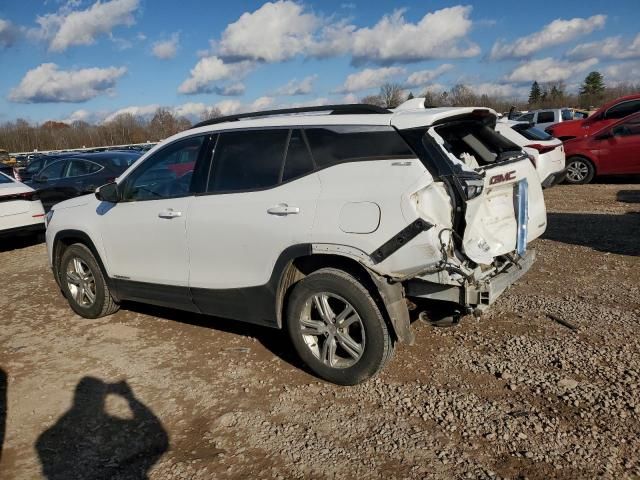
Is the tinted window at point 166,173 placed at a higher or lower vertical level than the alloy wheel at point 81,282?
higher

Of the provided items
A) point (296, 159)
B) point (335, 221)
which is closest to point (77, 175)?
point (296, 159)

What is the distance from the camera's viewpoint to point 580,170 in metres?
12.4

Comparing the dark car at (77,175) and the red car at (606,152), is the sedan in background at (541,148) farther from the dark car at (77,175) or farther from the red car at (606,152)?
the dark car at (77,175)

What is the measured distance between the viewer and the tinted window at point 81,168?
11.0m

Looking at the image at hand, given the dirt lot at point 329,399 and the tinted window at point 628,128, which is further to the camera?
the tinted window at point 628,128

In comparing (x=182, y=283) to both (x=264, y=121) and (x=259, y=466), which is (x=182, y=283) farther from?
(x=259, y=466)

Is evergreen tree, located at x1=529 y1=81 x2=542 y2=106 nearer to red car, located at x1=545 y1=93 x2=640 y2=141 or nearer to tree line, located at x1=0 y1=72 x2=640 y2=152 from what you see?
tree line, located at x1=0 y1=72 x2=640 y2=152

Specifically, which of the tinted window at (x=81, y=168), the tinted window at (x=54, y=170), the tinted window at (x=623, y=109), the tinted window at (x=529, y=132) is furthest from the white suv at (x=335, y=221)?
the tinted window at (x=623, y=109)

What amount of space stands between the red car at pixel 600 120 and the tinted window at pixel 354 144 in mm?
12009

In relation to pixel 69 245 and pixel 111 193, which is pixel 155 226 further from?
pixel 69 245

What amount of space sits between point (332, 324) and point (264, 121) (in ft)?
5.55

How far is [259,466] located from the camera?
2.97 metres

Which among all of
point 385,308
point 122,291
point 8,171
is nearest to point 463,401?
point 385,308

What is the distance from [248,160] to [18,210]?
6.65 meters
